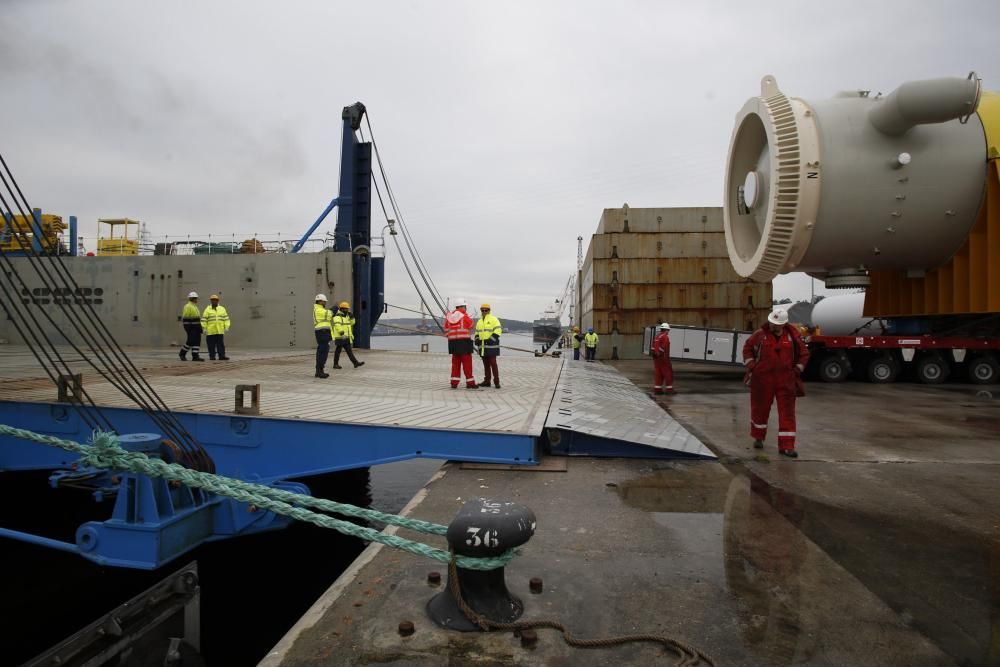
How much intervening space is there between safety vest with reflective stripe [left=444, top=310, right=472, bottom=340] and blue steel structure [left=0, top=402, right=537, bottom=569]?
342 centimetres

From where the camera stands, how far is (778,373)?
588cm

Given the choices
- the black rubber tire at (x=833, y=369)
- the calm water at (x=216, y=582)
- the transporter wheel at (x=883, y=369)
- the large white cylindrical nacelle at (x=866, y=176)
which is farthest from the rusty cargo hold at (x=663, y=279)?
the calm water at (x=216, y=582)

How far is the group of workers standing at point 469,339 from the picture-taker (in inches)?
321

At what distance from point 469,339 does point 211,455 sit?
12.7 ft

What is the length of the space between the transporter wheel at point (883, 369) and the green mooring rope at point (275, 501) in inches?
561

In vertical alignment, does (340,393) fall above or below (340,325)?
below

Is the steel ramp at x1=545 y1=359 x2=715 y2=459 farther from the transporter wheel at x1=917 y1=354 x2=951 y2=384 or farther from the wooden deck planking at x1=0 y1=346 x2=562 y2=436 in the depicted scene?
the transporter wheel at x1=917 y1=354 x2=951 y2=384

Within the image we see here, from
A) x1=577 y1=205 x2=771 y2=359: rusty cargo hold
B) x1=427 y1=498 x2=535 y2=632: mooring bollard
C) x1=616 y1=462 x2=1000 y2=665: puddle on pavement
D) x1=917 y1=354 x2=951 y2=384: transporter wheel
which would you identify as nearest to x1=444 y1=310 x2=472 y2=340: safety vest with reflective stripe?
x1=616 y1=462 x2=1000 y2=665: puddle on pavement

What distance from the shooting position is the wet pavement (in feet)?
7.71

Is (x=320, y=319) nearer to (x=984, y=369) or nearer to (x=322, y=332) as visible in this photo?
(x=322, y=332)

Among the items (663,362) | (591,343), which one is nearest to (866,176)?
(663,362)

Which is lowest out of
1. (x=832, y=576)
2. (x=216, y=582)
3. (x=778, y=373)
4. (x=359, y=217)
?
(x=216, y=582)

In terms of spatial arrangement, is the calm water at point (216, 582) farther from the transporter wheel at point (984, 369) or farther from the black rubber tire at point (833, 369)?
the transporter wheel at point (984, 369)

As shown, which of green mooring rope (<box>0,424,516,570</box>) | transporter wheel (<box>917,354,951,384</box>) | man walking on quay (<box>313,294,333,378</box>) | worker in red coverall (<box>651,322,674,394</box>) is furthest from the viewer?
transporter wheel (<box>917,354,951,384</box>)
